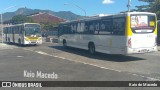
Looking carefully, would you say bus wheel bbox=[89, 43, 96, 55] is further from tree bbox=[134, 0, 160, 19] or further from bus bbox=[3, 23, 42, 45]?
tree bbox=[134, 0, 160, 19]

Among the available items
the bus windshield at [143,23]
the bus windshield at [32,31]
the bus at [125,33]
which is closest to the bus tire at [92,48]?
the bus at [125,33]

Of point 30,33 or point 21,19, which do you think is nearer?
point 30,33

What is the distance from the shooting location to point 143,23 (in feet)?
59.2

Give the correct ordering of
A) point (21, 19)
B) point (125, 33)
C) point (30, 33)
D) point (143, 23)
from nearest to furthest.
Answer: point (125, 33) < point (143, 23) < point (30, 33) < point (21, 19)

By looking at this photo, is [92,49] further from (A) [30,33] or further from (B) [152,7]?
(B) [152,7]

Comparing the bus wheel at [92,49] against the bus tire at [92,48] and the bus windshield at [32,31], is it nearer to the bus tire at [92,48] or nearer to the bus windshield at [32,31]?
the bus tire at [92,48]

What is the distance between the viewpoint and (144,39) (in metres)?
18.1

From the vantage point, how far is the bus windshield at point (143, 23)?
58.2 feet

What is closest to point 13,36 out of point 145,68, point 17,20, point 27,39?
point 27,39

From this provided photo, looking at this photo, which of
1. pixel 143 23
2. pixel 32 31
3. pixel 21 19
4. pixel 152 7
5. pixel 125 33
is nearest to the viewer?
pixel 125 33

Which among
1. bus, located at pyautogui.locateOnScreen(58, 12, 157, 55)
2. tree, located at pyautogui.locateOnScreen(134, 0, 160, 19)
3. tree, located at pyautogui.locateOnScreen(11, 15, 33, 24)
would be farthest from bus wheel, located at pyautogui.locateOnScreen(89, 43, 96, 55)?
tree, located at pyautogui.locateOnScreen(11, 15, 33, 24)

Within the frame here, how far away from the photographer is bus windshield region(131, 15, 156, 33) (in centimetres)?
1775

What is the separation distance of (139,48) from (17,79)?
8829mm

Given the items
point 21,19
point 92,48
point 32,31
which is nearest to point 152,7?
point 32,31
